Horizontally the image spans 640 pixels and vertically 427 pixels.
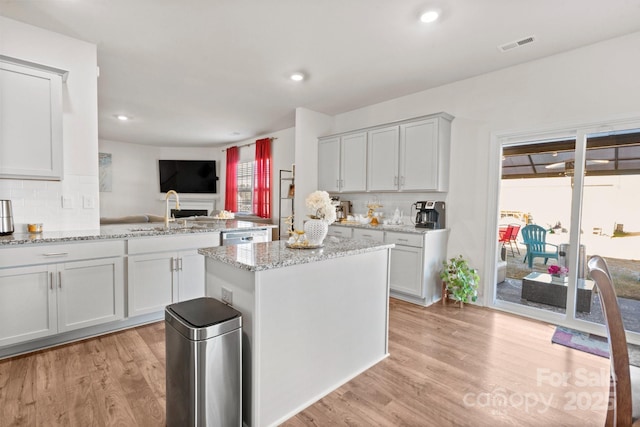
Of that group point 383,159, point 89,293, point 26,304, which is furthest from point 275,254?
point 383,159

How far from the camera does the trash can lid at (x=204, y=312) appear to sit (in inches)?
57.0

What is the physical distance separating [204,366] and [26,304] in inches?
74.5

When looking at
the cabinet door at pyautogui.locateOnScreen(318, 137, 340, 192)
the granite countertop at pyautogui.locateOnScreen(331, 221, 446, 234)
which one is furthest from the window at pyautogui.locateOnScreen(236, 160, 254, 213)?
the granite countertop at pyautogui.locateOnScreen(331, 221, 446, 234)

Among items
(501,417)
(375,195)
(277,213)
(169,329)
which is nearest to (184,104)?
(277,213)

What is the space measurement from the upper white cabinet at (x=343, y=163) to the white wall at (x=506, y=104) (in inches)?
25.4

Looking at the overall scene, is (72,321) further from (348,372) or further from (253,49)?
(253,49)

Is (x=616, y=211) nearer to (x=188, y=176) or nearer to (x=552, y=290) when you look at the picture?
(x=552, y=290)

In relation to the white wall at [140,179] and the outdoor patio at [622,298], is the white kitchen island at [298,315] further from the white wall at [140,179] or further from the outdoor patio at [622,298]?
the white wall at [140,179]

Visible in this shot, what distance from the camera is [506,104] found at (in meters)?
3.37

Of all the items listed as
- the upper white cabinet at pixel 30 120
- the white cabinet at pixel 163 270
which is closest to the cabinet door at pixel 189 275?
the white cabinet at pixel 163 270

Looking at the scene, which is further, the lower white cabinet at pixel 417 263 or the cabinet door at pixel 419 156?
the cabinet door at pixel 419 156

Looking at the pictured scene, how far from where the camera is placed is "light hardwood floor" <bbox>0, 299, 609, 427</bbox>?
1740 mm

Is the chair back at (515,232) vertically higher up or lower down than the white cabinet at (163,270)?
higher up

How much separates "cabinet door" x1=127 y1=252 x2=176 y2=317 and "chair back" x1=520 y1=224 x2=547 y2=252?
3.97m
